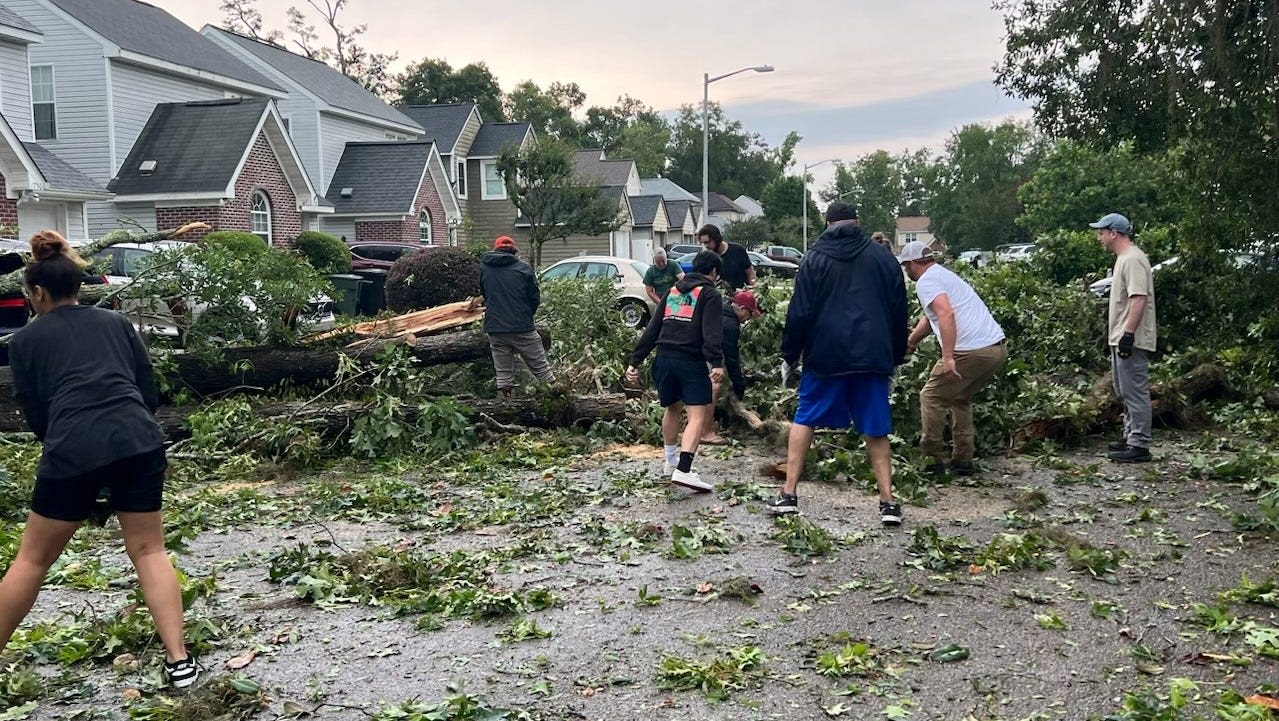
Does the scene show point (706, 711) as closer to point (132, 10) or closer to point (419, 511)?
point (419, 511)

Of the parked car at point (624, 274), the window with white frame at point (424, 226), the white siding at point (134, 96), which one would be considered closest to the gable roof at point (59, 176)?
the white siding at point (134, 96)

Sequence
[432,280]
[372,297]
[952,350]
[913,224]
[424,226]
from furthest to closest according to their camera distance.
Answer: [913,224] < [424,226] < [372,297] < [432,280] < [952,350]

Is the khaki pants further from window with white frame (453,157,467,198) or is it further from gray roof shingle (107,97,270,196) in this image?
→ window with white frame (453,157,467,198)

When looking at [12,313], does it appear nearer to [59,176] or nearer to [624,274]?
[624,274]

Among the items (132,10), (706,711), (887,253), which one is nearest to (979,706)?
(706,711)

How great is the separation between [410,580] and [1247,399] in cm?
795

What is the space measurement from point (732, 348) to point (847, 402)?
8.95 feet

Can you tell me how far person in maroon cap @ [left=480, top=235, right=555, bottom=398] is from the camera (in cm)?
998

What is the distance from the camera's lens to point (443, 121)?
46.1 metres

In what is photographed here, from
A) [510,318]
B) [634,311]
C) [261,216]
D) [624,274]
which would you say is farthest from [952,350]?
[261,216]

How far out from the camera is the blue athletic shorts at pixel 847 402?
20.2 ft

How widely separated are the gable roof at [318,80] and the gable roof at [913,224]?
377 ft

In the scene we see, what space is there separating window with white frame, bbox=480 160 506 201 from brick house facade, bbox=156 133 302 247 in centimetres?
1720

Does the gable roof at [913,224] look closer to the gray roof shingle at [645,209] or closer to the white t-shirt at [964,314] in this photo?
the gray roof shingle at [645,209]
